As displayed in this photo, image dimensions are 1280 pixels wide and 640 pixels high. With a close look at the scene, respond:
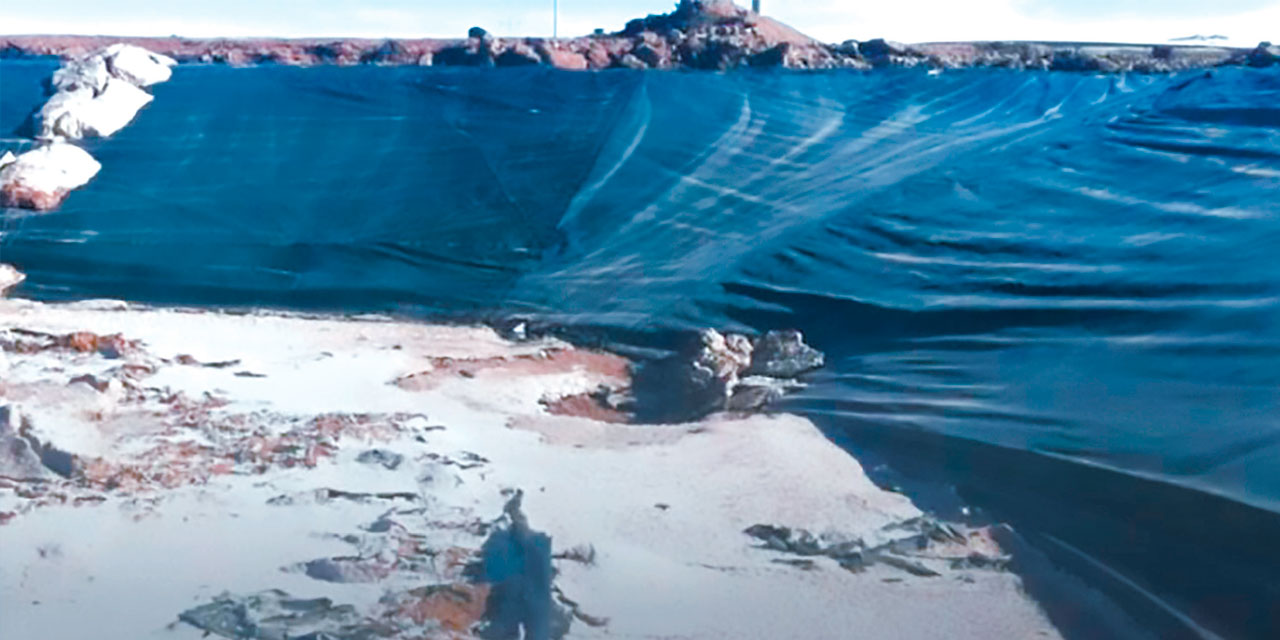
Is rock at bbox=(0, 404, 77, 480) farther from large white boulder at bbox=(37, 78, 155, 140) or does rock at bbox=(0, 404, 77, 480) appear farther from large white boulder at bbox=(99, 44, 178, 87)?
large white boulder at bbox=(99, 44, 178, 87)

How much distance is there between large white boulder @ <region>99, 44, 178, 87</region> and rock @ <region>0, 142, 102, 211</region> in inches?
109

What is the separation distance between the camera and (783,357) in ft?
16.6

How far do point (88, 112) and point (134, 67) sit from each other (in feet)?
5.91

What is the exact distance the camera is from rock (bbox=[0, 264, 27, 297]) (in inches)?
250

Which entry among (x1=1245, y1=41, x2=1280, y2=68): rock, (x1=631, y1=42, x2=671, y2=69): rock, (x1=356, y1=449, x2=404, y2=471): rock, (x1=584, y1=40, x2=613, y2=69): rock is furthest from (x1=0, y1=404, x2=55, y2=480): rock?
(x1=1245, y1=41, x2=1280, y2=68): rock

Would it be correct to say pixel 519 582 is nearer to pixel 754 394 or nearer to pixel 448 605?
pixel 448 605

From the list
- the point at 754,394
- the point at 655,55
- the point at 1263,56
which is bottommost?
the point at 754,394

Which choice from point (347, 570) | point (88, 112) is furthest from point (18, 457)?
point (88, 112)

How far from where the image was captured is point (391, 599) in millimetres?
2994

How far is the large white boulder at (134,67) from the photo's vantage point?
36.1ft

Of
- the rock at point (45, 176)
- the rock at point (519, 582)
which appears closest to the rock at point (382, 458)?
the rock at point (519, 582)

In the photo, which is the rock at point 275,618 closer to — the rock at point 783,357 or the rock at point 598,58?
the rock at point 783,357

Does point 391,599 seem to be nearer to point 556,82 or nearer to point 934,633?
point 934,633

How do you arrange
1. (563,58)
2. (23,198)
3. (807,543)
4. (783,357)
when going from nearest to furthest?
(807,543) < (783,357) < (23,198) < (563,58)
